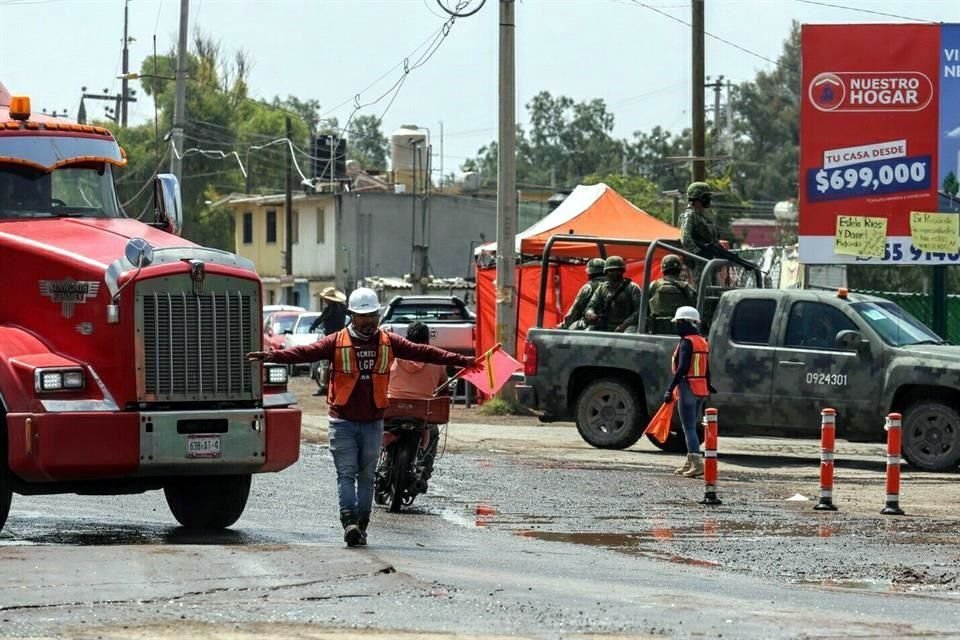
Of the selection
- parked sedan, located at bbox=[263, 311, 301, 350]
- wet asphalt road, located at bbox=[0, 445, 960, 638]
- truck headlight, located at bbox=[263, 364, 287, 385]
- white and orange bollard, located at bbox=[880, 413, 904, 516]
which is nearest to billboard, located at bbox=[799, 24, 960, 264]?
wet asphalt road, located at bbox=[0, 445, 960, 638]

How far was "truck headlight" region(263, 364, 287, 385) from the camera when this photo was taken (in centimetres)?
1298

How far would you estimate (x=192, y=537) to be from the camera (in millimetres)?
13203

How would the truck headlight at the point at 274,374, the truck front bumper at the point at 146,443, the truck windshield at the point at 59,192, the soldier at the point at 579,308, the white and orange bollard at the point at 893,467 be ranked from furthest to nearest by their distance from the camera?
the soldier at the point at 579,308 → the white and orange bollard at the point at 893,467 → the truck windshield at the point at 59,192 → the truck headlight at the point at 274,374 → the truck front bumper at the point at 146,443

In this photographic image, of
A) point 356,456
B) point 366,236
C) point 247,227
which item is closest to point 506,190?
point 356,456

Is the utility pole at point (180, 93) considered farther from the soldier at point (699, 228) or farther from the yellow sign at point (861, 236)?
the soldier at point (699, 228)

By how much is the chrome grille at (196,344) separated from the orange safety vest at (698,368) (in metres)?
6.89

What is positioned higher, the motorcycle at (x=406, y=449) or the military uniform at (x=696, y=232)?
the military uniform at (x=696, y=232)

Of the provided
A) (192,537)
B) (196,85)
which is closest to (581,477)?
(192,537)

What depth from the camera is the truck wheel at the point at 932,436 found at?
19.1 meters

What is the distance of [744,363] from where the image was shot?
66.5ft

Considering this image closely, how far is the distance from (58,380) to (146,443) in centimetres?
71

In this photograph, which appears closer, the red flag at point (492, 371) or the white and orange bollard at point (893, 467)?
the red flag at point (492, 371)

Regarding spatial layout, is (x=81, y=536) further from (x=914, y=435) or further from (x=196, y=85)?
(x=196, y=85)

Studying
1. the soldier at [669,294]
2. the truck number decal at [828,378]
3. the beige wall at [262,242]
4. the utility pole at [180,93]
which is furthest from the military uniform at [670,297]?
the beige wall at [262,242]
